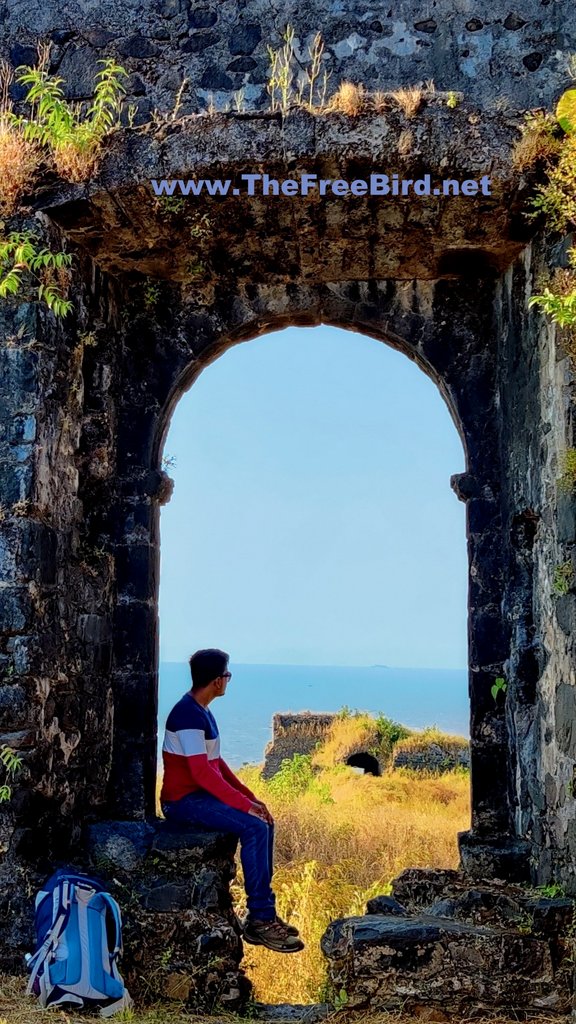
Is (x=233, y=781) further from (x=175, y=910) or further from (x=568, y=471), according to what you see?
(x=568, y=471)

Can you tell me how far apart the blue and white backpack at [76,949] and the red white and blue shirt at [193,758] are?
0.74 metres

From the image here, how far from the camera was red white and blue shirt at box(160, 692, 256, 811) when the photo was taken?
499 centimetres

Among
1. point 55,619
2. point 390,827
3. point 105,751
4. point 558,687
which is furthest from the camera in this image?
point 390,827

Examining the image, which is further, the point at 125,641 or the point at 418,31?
the point at 125,641

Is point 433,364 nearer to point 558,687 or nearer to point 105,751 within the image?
point 558,687

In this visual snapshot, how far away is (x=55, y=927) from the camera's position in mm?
4273

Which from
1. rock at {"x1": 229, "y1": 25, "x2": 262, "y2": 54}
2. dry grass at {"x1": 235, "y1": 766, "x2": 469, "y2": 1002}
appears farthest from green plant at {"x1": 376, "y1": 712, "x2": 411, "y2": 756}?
rock at {"x1": 229, "y1": 25, "x2": 262, "y2": 54}

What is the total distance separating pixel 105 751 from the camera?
5598 mm

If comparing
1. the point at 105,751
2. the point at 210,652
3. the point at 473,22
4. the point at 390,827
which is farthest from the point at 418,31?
the point at 390,827

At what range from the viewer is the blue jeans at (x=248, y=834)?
4949mm

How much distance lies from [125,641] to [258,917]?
1.61 meters

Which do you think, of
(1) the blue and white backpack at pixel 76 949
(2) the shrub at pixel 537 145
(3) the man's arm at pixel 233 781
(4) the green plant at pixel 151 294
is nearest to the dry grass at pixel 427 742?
(3) the man's arm at pixel 233 781

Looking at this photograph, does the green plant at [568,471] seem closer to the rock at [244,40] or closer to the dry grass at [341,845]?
the dry grass at [341,845]

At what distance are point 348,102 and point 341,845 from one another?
6330 millimetres
